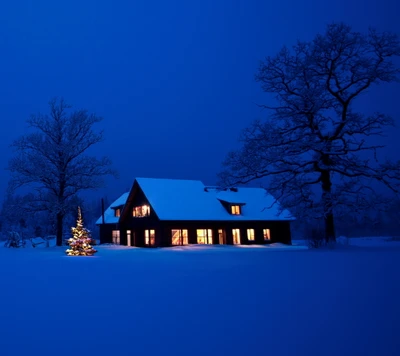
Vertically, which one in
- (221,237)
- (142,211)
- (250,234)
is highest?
(142,211)

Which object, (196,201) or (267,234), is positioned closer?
(196,201)

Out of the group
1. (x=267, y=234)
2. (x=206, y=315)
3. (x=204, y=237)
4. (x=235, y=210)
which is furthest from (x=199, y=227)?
(x=206, y=315)

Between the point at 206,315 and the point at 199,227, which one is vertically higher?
the point at 199,227

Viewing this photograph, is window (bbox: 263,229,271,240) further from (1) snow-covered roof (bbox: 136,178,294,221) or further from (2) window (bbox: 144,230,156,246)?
(2) window (bbox: 144,230,156,246)

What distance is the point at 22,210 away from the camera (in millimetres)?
31922

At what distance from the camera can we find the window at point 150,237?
122ft

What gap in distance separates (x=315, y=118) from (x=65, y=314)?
19477 millimetres

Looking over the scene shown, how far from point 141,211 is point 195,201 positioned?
6.22 meters

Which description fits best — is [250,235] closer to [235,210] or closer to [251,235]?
[251,235]

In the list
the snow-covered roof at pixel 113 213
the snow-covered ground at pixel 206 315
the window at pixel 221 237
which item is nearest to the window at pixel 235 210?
the window at pixel 221 237

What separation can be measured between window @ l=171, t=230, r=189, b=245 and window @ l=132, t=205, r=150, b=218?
400 cm

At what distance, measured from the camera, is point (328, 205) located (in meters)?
20.1

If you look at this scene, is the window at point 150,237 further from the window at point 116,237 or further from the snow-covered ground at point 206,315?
the snow-covered ground at point 206,315

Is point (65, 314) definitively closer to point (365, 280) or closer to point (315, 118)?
point (365, 280)
